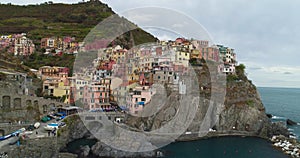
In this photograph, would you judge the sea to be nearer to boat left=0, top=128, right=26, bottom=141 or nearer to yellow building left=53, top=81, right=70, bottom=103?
boat left=0, top=128, right=26, bottom=141

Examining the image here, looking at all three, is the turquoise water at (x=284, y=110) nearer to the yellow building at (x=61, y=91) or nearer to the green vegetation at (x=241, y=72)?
the green vegetation at (x=241, y=72)

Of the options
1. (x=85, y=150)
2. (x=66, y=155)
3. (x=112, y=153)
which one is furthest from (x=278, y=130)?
(x=66, y=155)

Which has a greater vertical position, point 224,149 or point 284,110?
point 284,110

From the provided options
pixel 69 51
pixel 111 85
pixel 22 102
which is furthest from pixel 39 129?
pixel 69 51

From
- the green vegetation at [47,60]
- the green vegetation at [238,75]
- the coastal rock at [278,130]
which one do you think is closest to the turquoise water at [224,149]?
the coastal rock at [278,130]

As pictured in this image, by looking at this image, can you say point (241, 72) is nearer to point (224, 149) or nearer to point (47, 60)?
point (224, 149)
